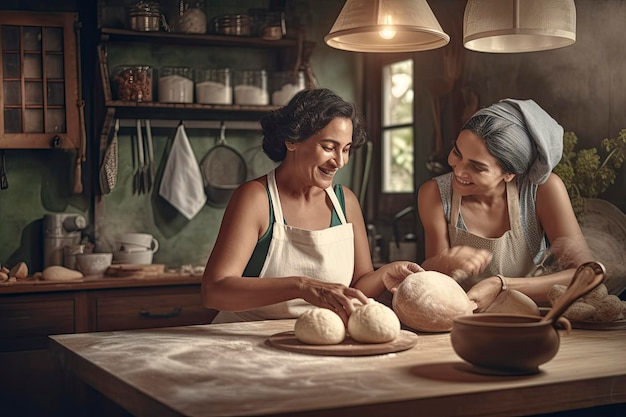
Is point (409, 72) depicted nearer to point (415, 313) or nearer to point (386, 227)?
point (386, 227)

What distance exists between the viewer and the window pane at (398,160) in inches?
213

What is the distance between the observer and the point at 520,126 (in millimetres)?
2871

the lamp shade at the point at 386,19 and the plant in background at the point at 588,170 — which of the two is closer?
the lamp shade at the point at 386,19

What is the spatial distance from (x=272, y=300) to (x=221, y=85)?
2525 millimetres

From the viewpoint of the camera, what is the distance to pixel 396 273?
2689mm

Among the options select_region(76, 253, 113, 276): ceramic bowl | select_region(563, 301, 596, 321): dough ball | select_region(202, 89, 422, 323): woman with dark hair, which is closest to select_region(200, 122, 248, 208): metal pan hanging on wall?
select_region(76, 253, 113, 276): ceramic bowl

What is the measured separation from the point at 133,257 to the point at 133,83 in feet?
3.21

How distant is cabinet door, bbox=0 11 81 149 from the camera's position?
15.3ft

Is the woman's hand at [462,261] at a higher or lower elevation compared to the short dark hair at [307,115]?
lower

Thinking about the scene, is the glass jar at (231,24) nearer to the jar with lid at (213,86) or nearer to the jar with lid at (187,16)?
the jar with lid at (187,16)

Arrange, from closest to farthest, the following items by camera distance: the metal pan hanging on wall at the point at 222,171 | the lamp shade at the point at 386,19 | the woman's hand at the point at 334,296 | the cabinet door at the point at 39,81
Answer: the woman's hand at the point at 334,296, the lamp shade at the point at 386,19, the cabinet door at the point at 39,81, the metal pan hanging on wall at the point at 222,171

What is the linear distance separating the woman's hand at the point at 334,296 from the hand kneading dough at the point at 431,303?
15cm

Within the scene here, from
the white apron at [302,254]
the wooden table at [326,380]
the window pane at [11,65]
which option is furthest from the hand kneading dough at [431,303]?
the window pane at [11,65]

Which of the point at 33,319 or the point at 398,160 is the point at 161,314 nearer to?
the point at 33,319
